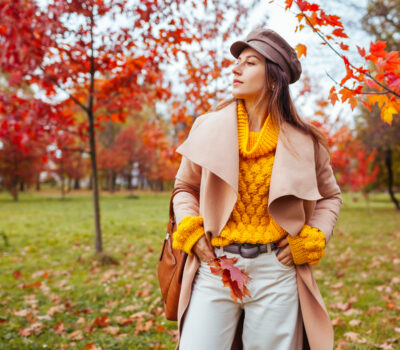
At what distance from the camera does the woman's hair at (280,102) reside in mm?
1834

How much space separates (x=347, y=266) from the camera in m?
6.13

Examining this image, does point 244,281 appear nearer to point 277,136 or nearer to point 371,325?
point 277,136

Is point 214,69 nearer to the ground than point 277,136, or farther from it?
farther from it

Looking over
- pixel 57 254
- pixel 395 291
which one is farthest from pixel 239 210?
pixel 57 254

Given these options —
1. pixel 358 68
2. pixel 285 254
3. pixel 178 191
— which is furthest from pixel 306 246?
pixel 358 68

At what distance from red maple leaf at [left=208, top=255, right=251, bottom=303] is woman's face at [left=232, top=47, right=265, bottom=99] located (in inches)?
33.8

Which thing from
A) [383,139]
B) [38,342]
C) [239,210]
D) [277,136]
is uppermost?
[383,139]

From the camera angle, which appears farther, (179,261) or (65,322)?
(65,322)

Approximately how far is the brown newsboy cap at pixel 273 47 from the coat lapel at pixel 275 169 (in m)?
0.31

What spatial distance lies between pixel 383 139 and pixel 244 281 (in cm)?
1473

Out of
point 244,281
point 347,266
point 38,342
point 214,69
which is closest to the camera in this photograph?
point 244,281

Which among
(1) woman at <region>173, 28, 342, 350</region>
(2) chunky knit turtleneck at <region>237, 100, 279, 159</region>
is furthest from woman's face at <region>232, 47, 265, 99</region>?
(2) chunky knit turtleneck at <region>237, 100, 279, 159</region>

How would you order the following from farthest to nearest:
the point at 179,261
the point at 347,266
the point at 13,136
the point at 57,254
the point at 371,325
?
the point at 57,254 → the point at 347,266 → the point at 13,136 → the point at 371,325 → the point at 179,261

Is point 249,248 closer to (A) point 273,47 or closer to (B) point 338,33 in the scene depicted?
(A) point 273,47
